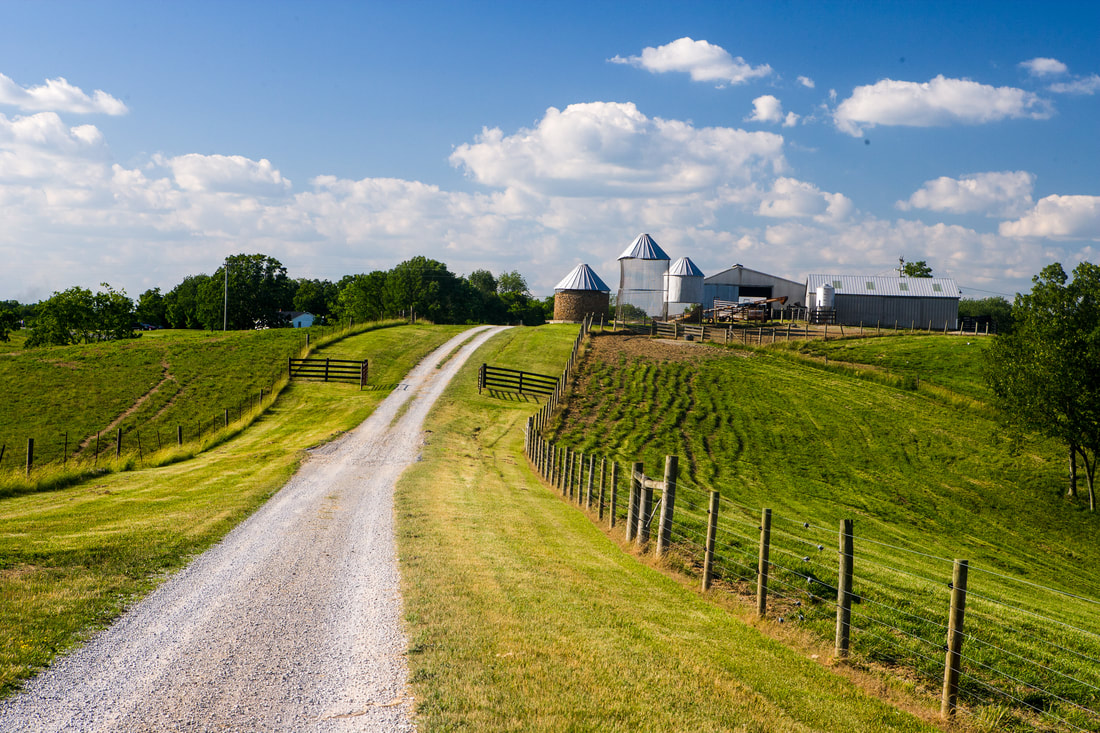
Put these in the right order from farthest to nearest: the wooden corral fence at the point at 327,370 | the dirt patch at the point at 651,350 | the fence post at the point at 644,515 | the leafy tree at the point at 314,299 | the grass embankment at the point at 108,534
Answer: the leafy tree at the point at 314,299
the dirt patch at the point at 651,350
the wooden corral fence at the point at 327,370
the fence post at the point at 644,515
the grass embankment at the point at 108,534

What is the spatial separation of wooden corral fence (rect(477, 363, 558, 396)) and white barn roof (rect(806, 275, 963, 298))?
40328 millimetres

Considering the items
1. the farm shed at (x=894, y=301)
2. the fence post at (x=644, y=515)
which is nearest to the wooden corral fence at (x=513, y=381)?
the fence post at (x=644, y=515)

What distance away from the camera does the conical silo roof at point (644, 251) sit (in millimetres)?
77250

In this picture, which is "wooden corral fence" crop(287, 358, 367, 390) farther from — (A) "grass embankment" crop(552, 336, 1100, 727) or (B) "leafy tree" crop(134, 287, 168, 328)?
(B) "leafy tree" crop(134, 287, 168, 328)

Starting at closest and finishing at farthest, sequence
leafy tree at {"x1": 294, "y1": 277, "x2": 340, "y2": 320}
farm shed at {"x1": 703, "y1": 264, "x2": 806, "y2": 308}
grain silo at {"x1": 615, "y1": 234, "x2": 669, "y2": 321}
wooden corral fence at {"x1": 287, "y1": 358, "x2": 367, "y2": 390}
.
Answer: wooden corral fence at {"x1": 287, "y1": 358, "x2": 367, "y2": 390}
grain silo at {"x1": 615, "y1": 234, "x2": 669, "y2": 321}
farm shed at {"x1": 703, "y1": 264, "x2": 806, "y2": 308}
leafy tree at {"x1": 294, "y1": 277, "x2": 340, "y2": 320}

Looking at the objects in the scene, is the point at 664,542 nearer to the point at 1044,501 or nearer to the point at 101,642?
the point at 101,642

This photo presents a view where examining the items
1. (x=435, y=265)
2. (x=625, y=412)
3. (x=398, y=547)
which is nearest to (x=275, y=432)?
(x=625, y=412)

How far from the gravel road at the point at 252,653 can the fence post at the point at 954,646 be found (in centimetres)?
535

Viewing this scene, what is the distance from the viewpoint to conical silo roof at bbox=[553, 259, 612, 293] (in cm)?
8312

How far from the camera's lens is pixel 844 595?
8719mm

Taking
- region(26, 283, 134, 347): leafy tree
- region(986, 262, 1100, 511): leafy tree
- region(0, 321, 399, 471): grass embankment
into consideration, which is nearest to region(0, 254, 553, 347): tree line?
region(26, 283, 134, 347): leafy tree

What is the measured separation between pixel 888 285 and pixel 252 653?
253 feet

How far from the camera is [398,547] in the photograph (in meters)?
12.6

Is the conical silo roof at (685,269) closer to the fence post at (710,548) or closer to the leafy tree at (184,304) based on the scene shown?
the fence post at (710,548)
